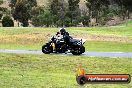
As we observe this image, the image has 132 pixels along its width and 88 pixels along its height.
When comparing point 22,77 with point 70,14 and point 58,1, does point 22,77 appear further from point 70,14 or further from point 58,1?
point 58,1

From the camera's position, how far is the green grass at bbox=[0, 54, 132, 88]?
1514cm

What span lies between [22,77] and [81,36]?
93.0ft

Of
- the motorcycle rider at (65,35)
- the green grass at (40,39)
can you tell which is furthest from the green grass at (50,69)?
the green grass at (40,39)

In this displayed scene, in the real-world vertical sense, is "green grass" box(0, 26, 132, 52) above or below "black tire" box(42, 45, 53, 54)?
below

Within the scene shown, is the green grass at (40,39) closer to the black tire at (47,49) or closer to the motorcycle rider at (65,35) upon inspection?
the black tire at (47,49)

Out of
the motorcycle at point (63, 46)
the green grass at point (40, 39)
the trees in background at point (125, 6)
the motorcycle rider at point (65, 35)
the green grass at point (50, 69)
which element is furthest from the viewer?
the trees in background at point (125, 6)

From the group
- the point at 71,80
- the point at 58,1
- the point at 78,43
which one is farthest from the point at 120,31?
the point at 58,1

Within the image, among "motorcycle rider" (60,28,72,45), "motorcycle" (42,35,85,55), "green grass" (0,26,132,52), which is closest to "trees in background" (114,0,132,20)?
"green grass" (0,26,132,52)

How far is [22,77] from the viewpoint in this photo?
663 inches

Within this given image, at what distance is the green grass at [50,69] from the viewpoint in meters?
15.1

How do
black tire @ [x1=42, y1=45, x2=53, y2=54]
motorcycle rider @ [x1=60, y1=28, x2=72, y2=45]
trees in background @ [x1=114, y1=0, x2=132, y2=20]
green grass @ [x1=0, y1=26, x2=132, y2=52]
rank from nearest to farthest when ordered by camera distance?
motorcycle rider @ [x1=60, y1=28, x2=72, y2=45] → black tire @ [x1=42, y1=45, x2=53, y2=54] → green grass @ [x1=0, y1=26, x2=132, y2=52] → trees in background @ [x1=114, y1=0, x2=132, y2=20]

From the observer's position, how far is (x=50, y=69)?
20219 mm

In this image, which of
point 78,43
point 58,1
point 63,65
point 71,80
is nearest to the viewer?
point 71,80

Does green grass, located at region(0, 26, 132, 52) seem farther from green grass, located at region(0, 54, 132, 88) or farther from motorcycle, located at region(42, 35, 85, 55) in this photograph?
green grass, located at region(0, 54, 132, 88)
